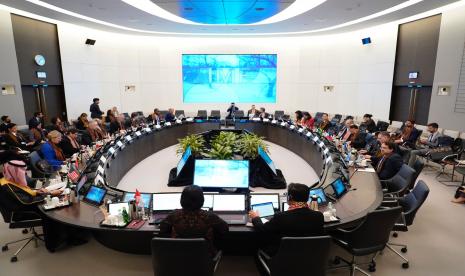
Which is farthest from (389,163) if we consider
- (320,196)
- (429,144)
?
(429,144)

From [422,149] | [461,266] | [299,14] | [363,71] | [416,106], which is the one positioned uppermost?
[299,14]

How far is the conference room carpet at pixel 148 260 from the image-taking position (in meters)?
3.09

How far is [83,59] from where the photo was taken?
1048 cm

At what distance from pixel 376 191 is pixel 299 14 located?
610 centimetres

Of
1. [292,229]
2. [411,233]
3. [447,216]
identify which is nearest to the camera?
[292,229]

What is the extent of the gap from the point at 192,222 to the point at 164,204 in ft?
3.04

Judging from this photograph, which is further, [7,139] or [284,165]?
[284,165]

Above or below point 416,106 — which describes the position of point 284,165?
below

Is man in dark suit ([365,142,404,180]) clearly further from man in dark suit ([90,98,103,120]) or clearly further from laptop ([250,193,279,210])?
man in dark suit ([90,98,103,120])

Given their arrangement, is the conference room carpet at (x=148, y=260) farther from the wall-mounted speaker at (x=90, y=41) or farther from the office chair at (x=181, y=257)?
the wall-mounted speaker at (x=90, y=41)

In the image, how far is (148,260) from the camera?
3240 millimetres

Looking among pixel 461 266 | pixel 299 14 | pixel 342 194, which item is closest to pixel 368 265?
pixel 342 194

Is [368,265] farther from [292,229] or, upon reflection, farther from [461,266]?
[292,229]

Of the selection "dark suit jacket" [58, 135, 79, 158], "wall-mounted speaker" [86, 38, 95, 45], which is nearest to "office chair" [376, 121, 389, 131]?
"dark suit jacket" [58, 135, 79, 158]
